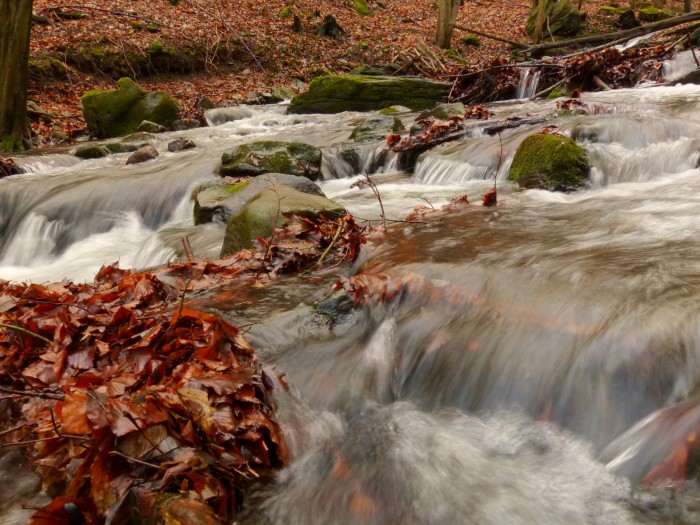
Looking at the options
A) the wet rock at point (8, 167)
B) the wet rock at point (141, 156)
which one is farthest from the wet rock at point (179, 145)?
the wet rock at point (8, 167)

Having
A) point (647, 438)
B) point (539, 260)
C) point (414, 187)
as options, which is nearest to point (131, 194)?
point (414, 187)

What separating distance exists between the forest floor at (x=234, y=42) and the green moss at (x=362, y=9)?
0.28 metres

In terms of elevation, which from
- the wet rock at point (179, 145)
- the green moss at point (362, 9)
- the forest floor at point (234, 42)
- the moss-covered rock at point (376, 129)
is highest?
the green moss at point (362, 9)

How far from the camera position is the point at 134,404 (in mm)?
2410

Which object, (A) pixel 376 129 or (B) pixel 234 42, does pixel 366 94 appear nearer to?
(A) pixel 376 129

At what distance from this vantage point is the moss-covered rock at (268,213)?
500 centimetres

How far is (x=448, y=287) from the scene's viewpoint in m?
3.65

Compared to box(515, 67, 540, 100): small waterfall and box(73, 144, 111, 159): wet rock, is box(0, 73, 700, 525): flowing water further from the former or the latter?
box(515, 67, 540, 100): small waterfall

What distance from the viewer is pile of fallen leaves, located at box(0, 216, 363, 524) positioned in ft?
7.09

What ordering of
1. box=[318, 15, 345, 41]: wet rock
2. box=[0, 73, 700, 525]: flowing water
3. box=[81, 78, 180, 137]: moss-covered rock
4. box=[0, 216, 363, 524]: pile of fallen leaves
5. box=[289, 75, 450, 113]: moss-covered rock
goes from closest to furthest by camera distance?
box=[0, 216, 363, 524]: pile of fallen leaves
box=[0, 73, 700, 525]: flowing water
box=[81, 78, 180, 137]: moss-covered rock
box=[289, 75, 450, 113]: moss-covered rock
box=[318, 15, 345, 41]: wet rock

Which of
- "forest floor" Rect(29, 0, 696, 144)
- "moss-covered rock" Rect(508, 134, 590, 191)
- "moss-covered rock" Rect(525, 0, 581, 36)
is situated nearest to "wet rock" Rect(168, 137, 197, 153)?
"forest floor" Rect(29, 0, 696, 144)

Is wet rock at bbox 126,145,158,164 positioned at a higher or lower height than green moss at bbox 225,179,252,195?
lower

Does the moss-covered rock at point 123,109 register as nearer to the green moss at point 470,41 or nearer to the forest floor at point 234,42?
the forest floor at point 234,42

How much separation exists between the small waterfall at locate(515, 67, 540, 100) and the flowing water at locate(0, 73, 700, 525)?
26.1 feet
